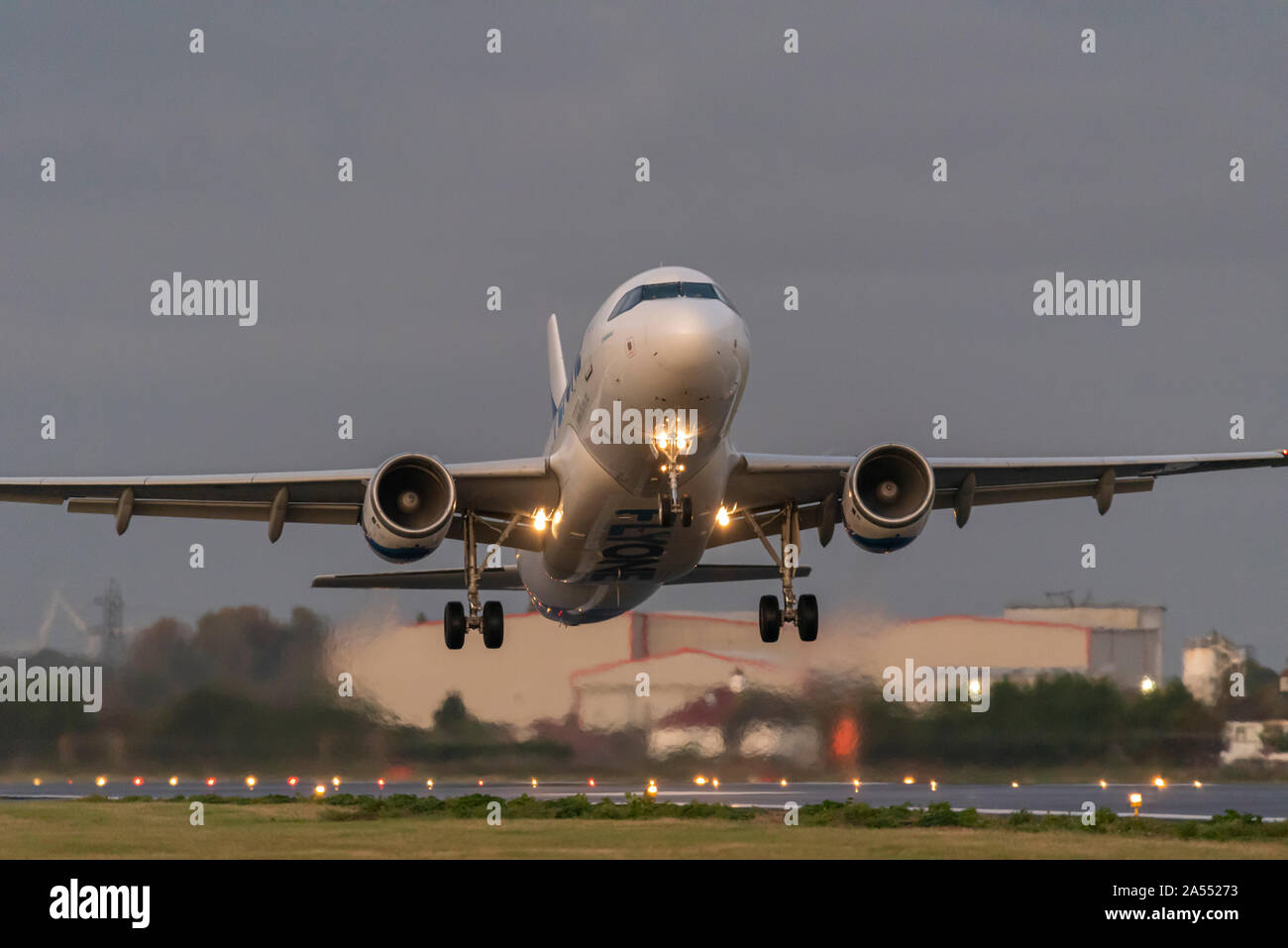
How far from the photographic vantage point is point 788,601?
30.1 m

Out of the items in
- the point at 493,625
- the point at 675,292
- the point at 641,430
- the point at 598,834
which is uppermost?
the point at 675,292

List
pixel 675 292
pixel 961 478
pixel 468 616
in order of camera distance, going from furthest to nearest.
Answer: pixel 961 478
pixel 468 616
pixel 675 292

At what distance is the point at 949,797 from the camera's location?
38000 millimetres

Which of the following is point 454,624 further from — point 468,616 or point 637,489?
point 637,489

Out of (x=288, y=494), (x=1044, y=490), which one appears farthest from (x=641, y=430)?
(x=1044, y=490)

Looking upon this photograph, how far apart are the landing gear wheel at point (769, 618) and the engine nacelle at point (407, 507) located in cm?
744

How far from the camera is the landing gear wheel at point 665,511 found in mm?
26359

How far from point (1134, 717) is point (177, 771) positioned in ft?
64.6

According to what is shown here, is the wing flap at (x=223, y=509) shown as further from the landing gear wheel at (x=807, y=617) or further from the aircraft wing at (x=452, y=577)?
the landing gear wheel at (x=807, y=617)

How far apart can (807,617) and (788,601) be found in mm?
1645

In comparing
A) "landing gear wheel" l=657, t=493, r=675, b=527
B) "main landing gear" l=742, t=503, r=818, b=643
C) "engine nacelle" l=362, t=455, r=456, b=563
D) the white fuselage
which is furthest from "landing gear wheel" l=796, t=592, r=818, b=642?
"engine nacelle" l=362, t=455, r=456, b=563

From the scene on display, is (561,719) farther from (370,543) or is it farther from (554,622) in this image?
(370,543)

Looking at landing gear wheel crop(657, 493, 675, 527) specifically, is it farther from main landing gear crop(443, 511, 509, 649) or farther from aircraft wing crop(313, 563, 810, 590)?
aircraft wing crop(313, 563, 810, 590)

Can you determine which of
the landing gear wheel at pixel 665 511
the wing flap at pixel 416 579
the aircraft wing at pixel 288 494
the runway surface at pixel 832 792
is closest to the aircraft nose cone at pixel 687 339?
the landing gear wheel at pixel 665 511
